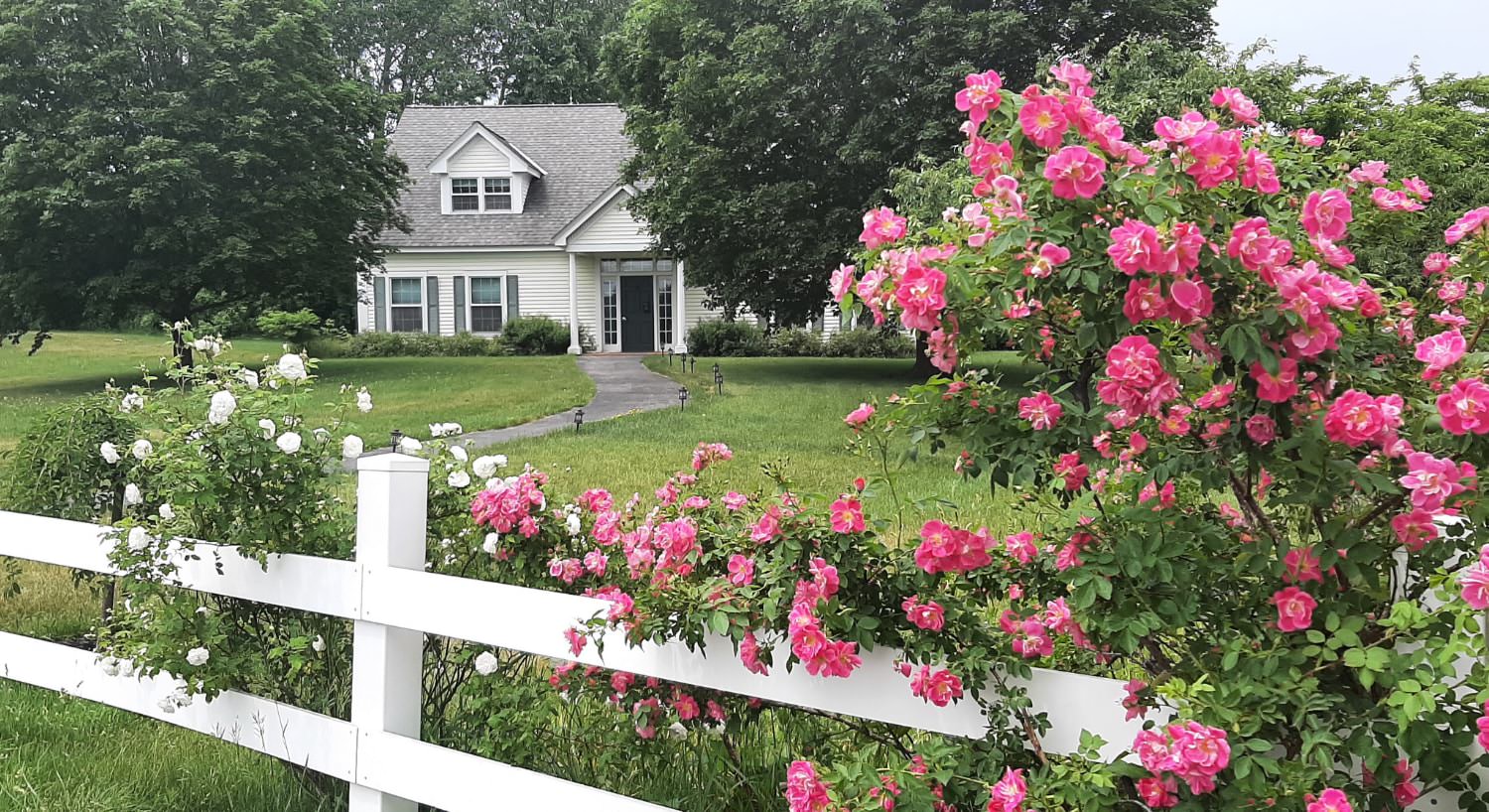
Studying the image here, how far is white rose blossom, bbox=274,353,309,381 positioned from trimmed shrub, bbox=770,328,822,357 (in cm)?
2306

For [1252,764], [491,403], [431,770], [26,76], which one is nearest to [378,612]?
[431,770]

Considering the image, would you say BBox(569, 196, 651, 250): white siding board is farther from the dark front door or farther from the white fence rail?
the white fence rail

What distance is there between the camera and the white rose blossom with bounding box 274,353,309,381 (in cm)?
311

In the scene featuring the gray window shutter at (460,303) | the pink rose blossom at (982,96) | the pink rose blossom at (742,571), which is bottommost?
the pink rose blossom at (742,571)

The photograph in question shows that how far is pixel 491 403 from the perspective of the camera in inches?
576

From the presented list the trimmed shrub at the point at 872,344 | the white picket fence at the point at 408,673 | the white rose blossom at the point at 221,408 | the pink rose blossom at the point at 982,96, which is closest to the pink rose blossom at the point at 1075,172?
the pink rose blossom at the point at 982,96

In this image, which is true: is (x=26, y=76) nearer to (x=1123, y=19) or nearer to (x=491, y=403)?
(x=491, y=403)

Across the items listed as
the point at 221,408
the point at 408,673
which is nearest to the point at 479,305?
the point at 221,408

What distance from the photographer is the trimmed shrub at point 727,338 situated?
26.1m

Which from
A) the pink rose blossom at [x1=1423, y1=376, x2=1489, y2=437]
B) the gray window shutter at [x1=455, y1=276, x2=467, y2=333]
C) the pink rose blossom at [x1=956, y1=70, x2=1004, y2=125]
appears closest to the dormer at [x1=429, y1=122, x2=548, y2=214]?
the gray window shutter at [x1=455, y1=276, x2=467, y2=333]

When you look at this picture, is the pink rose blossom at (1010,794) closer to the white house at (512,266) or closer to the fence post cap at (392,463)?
the fence post cap at (392,463)

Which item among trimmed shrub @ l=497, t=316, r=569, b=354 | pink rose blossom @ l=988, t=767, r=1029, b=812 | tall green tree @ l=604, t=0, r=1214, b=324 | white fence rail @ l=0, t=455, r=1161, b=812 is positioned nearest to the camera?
pink rose blossom @ l=988, t=767, r=1029, b=812

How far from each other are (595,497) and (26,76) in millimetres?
19249

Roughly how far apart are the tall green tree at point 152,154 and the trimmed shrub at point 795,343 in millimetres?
10756
